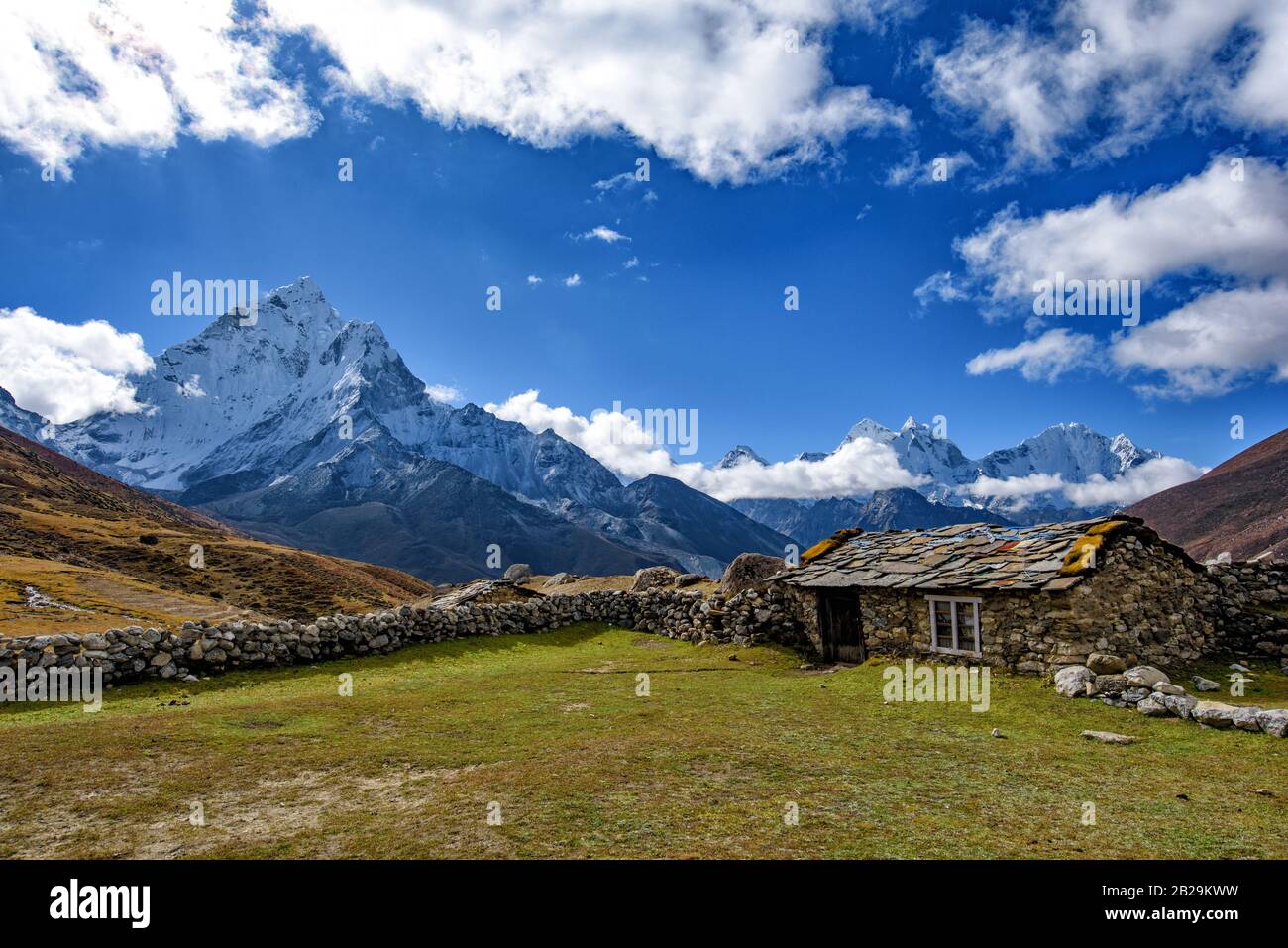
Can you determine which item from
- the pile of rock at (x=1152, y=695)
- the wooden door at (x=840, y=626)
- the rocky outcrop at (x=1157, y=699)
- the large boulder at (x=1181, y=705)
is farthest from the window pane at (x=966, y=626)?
the large boulder at (x=1181, y=705)

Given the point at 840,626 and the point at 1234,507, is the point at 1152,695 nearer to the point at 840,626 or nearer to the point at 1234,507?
the point at 840,626

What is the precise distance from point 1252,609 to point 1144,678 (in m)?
9.45

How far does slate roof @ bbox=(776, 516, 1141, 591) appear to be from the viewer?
56.0 ft

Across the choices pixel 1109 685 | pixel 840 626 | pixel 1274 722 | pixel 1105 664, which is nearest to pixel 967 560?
pixel 840 626

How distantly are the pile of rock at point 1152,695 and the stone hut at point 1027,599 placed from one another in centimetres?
86

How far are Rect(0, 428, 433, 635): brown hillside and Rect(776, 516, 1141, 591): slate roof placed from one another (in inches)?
867

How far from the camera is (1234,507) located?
147375 millimetres

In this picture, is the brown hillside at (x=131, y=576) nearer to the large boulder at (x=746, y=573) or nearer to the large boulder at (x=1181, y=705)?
the large boulder at (x=746, y=573)

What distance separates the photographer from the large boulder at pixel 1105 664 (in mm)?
15070

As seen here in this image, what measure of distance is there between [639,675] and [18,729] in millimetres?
12711

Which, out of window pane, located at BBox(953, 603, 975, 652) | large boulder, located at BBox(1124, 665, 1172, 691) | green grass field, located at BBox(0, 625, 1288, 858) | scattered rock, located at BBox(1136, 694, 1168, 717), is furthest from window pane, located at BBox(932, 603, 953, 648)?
scattered rock, located at BBox(1136, 694, 1168, 717)

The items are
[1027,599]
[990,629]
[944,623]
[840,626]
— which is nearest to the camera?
[1027,599]
